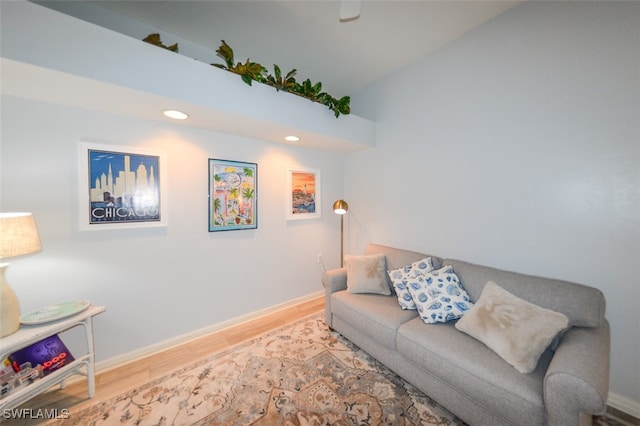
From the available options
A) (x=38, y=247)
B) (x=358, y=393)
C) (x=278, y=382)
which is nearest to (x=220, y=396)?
(x=278, y=382)

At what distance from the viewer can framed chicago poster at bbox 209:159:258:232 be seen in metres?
2.41

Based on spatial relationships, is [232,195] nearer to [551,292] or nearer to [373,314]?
[373,314]

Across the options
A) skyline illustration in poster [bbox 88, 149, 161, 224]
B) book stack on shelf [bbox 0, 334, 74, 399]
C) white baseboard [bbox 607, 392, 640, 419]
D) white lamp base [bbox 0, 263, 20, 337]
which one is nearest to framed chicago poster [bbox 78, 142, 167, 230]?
skyline illustration in poster [bbox 88, 149, 161, 224]

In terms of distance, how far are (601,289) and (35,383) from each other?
3728mm

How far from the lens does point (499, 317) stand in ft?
4.83

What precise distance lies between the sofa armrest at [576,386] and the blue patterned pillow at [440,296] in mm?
603

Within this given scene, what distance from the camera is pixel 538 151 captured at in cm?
179

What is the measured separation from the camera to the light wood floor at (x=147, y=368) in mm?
1573

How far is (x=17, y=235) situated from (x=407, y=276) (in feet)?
9.16

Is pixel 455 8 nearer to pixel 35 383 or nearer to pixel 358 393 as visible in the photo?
pixel 358 393

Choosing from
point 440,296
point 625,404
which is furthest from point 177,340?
point 625,404

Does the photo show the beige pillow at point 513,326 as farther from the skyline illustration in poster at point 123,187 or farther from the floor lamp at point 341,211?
the skyline illustration in poster at point 123,187

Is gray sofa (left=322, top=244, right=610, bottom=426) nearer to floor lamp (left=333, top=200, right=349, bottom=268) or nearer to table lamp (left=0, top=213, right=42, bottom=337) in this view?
floor lamp (left=333, top=200, right=349, bottom=268)

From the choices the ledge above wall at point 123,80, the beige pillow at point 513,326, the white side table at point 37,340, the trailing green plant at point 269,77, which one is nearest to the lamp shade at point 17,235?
the white side table at point 37,340
